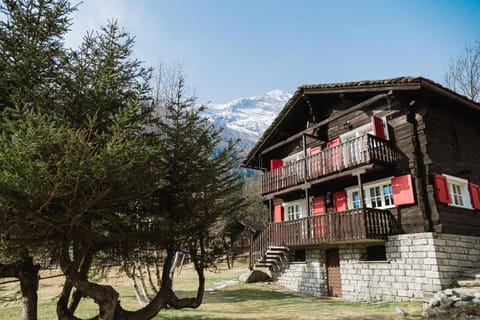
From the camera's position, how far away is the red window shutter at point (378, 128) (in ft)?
42.5

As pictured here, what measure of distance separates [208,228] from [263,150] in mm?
12674

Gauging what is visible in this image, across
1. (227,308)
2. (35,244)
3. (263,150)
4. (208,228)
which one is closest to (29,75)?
(35,244)

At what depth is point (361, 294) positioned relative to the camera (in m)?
13.0

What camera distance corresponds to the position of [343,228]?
12742mm

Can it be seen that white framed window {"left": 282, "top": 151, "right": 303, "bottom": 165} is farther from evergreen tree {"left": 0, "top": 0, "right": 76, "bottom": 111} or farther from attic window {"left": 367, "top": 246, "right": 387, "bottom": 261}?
evergreen tree {"left": 0, "top": 0, "right": 76, "bottom": 111}

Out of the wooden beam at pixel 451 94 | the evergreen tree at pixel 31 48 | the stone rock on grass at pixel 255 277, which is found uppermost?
the wooden beam at pixel 451 94

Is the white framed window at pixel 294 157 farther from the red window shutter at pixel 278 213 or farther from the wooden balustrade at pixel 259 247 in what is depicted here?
the wooden balustrade at pixel 259 247

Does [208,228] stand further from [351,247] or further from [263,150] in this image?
[263,150]

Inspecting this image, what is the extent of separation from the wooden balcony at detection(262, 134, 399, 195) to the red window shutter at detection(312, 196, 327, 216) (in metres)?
1.33

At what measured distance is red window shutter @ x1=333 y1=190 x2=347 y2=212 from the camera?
14.6 meters

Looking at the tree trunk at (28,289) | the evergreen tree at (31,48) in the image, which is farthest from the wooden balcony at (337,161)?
the tree trunk at (28,289)

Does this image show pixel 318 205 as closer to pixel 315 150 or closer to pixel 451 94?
pixel 315 150

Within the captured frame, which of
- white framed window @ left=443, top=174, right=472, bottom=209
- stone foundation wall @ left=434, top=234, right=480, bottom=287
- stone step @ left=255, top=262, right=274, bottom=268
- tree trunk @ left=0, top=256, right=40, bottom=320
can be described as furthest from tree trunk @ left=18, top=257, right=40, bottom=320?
white framed window @ left=443, top=174, right=472, bottom=209

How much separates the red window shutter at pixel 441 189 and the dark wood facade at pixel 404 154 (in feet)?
0.24
